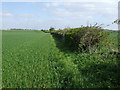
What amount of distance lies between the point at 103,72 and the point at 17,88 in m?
3.46

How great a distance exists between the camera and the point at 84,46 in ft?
44.4

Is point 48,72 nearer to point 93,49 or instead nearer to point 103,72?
point 103,72

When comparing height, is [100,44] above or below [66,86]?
above

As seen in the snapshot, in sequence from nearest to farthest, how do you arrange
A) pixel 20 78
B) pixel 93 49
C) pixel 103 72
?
pixel 20 78
pixel 103 72
pixel 93 49

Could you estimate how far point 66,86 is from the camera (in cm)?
578

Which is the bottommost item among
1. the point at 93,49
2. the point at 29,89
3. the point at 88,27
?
the point at 29,89

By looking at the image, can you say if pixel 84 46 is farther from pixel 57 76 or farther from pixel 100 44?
pixel 57 76

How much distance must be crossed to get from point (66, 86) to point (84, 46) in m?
8.01

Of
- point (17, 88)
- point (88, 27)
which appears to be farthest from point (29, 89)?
point (88, 27)

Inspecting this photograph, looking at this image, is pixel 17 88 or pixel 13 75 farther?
pixel 13 75

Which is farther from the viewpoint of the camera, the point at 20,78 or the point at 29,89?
the point at 20,78

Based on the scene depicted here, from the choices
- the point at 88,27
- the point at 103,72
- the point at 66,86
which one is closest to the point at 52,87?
the point at 66,86

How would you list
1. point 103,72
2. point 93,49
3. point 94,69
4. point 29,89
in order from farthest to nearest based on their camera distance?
point 93,49 < point 94,69 < point 103,72 < point 29,89

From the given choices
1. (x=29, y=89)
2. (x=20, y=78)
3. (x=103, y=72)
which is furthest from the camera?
(x=103, y=72)
